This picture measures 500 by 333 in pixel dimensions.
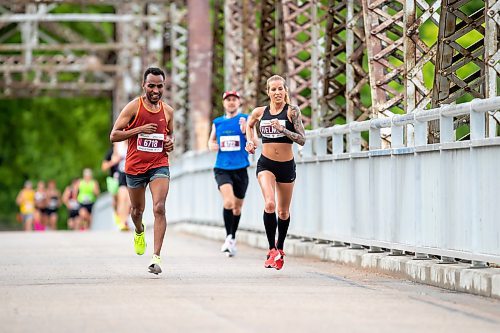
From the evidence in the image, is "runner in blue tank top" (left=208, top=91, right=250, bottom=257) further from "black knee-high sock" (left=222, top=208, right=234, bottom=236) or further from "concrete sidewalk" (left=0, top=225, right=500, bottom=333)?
"concrete sidewalk" (left=0, top=225, right=500, bottom=333)

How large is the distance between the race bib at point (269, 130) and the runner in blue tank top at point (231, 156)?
334cm

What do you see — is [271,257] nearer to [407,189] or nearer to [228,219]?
[407,189]

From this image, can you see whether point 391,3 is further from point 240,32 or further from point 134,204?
point 240,32

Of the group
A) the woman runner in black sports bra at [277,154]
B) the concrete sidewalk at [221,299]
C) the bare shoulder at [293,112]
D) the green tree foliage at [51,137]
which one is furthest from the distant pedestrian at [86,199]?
the green tree foliage at [51,137]

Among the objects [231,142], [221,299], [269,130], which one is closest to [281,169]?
[269,130]

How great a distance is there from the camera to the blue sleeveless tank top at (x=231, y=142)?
19.8 m

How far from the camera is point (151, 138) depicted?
15305 mm

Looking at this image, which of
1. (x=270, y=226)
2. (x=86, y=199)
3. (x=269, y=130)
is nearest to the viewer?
(x=269, y=130)

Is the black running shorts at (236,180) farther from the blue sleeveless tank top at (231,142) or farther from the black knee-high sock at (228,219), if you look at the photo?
the black knee-high sock at (228,219)

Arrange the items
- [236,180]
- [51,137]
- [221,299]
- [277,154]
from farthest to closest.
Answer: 1. [51,137]
2. [236,180]
3. [277,154]
4. [221,299]

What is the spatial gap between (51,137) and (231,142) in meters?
58.4

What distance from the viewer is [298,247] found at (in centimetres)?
1903

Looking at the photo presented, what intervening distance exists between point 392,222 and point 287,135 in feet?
4.45

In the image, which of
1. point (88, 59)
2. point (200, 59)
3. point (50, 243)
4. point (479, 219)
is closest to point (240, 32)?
point (200, 59)
